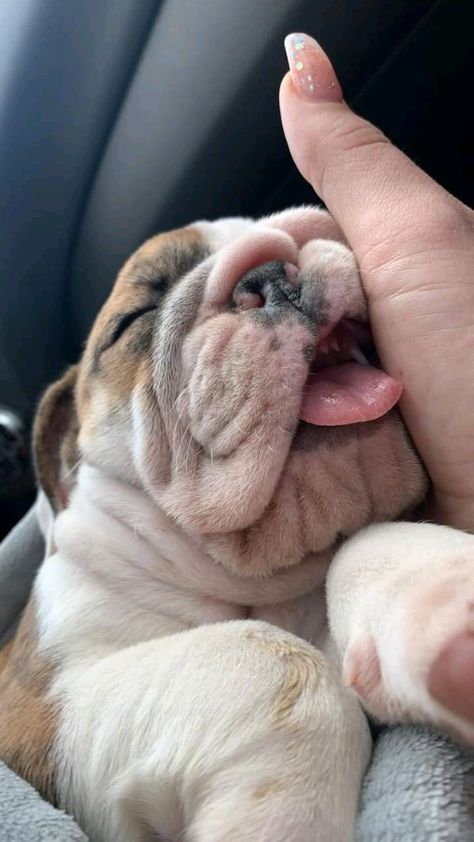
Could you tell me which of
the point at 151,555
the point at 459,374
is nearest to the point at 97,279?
the point at 151,555

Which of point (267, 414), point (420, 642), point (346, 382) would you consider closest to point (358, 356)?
point (346, 382)

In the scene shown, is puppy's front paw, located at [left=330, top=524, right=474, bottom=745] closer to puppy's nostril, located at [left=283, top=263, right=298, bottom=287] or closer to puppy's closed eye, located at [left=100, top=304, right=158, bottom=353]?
puppy's nostril, located at [left=283, top=263, right=298, bottom=287]

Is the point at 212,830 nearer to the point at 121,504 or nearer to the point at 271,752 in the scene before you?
the point at 271,752

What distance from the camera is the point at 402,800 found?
2.43ft

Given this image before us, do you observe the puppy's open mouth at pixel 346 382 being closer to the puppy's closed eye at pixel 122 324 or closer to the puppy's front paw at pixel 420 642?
Answer: the puppy's front paw at pixel 420 642

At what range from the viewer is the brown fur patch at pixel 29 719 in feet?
3.34

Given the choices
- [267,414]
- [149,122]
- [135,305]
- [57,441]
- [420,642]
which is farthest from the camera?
[149,122]

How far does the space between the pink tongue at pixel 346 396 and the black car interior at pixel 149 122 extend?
82 centimetres

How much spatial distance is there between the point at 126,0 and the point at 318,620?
1392mm

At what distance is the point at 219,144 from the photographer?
1.78 metres

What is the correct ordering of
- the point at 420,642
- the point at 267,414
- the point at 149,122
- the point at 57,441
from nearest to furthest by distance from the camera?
the point at 420,642 → the point at 267,414 → the point at 57,441 → the point at 149,122

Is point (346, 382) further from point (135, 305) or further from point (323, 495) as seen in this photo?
point (135, 305)

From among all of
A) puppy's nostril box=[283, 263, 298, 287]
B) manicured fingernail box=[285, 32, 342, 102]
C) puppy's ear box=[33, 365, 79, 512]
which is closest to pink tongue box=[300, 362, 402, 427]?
puppy's nostril box=[283, 263, 298, 287]

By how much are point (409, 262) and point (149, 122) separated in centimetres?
94
